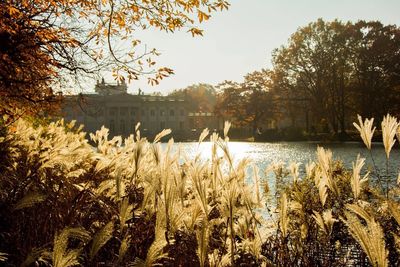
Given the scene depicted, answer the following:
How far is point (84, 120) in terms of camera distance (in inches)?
3696

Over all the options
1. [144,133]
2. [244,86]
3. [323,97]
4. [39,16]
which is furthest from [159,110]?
[39,16]

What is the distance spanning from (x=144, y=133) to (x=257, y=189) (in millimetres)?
88782

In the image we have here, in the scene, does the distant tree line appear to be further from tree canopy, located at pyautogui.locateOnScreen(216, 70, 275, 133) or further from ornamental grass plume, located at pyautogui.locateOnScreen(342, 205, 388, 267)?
ornamental grass plume, located at pyautogui.locateOnScreen(342, 205, 388, 267)

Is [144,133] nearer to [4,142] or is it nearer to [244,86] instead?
[244,86]

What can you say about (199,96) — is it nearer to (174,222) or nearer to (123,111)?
(123,111)

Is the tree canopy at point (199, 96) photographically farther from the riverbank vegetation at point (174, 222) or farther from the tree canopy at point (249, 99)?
the riverbank vegetation at point (174, 222)

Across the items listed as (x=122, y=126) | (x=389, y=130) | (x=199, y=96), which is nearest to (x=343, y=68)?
(x=389, y=130)

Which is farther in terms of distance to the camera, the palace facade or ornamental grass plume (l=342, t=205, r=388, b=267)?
the palace facade

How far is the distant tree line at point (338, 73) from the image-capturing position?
47406mm

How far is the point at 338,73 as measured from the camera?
168 feet

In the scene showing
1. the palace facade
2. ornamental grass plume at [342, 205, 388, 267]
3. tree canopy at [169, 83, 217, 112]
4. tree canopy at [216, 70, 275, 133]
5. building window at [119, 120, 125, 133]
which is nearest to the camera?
ornamental grass plume at [342, 205, 388, 267]

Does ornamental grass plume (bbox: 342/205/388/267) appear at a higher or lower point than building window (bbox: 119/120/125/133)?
lower

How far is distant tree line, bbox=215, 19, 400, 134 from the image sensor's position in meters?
47.4

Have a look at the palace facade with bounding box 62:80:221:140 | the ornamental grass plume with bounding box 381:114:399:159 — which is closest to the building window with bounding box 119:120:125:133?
the palace facade with bounding box 62:80:221:140
